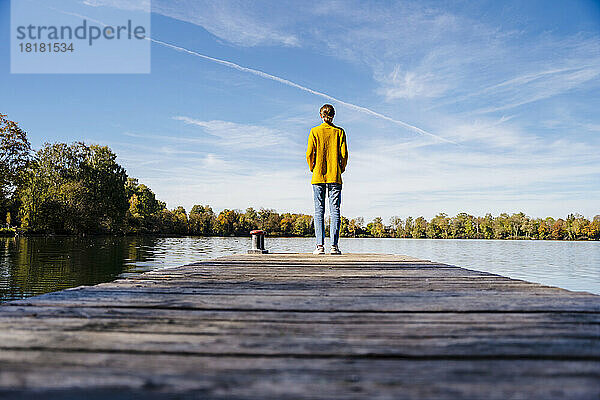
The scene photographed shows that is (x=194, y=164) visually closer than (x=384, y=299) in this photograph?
No

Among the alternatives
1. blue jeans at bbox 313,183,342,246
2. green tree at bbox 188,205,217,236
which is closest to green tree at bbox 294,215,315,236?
green tree at bbox 188,205,217,236

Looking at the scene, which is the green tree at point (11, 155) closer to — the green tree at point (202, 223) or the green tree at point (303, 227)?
the green tree at point (202, 223)

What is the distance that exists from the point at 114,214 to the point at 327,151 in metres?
50.7

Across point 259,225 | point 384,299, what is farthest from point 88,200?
point 384,299

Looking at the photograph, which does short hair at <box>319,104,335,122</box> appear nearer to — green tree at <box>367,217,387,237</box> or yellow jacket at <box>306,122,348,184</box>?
yellow jacket at <box>306,122,348,184</box>

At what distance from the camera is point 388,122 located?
52562mm

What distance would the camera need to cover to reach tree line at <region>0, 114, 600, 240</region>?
4126cm

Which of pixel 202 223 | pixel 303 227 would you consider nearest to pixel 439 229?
pixel 303 227

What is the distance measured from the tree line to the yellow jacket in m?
37.0

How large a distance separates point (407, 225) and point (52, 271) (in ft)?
288

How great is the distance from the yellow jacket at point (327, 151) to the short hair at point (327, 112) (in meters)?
0.17

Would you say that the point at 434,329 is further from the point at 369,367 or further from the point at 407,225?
the point at 407,225

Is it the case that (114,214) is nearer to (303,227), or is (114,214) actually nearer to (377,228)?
(303,227)

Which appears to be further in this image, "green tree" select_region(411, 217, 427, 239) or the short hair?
"green tree" select_region(411, 217, 427, 239)
